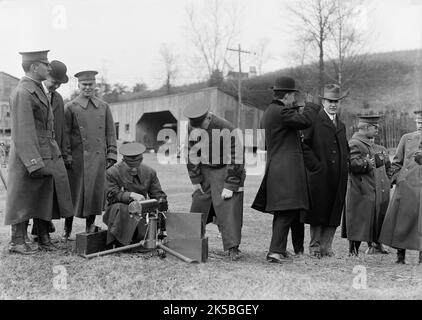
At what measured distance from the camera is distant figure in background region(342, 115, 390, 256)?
6.78 m

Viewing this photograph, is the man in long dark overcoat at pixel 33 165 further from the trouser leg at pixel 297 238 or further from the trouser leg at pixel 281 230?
the trouser leg at pixel 297 238

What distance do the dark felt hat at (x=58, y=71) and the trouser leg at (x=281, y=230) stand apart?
292 cm

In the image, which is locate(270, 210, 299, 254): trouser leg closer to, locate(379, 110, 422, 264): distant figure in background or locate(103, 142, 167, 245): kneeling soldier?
locate(103, 142, 167, 245): kneeling soldier

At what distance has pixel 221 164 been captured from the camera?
5750mm

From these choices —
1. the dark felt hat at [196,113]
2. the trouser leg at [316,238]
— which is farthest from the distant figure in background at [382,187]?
the dark felt hat at [196,113]

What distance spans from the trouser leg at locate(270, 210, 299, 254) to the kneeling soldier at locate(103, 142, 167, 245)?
3.88ft

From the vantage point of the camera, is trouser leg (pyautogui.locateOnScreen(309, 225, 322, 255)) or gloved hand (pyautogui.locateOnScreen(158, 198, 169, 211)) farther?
trouser leg (pyautogui.locateOnScreen(309, 225, 322, 255))

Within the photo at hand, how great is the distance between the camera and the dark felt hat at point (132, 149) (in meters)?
5.73

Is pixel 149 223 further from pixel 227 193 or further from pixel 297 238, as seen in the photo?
pixel 297 238

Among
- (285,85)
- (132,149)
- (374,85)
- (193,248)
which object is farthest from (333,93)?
(374,85)

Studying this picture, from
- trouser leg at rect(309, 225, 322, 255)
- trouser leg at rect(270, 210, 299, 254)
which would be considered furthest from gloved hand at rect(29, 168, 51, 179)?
trouser leg at rect(309, 225, 322, 255)
